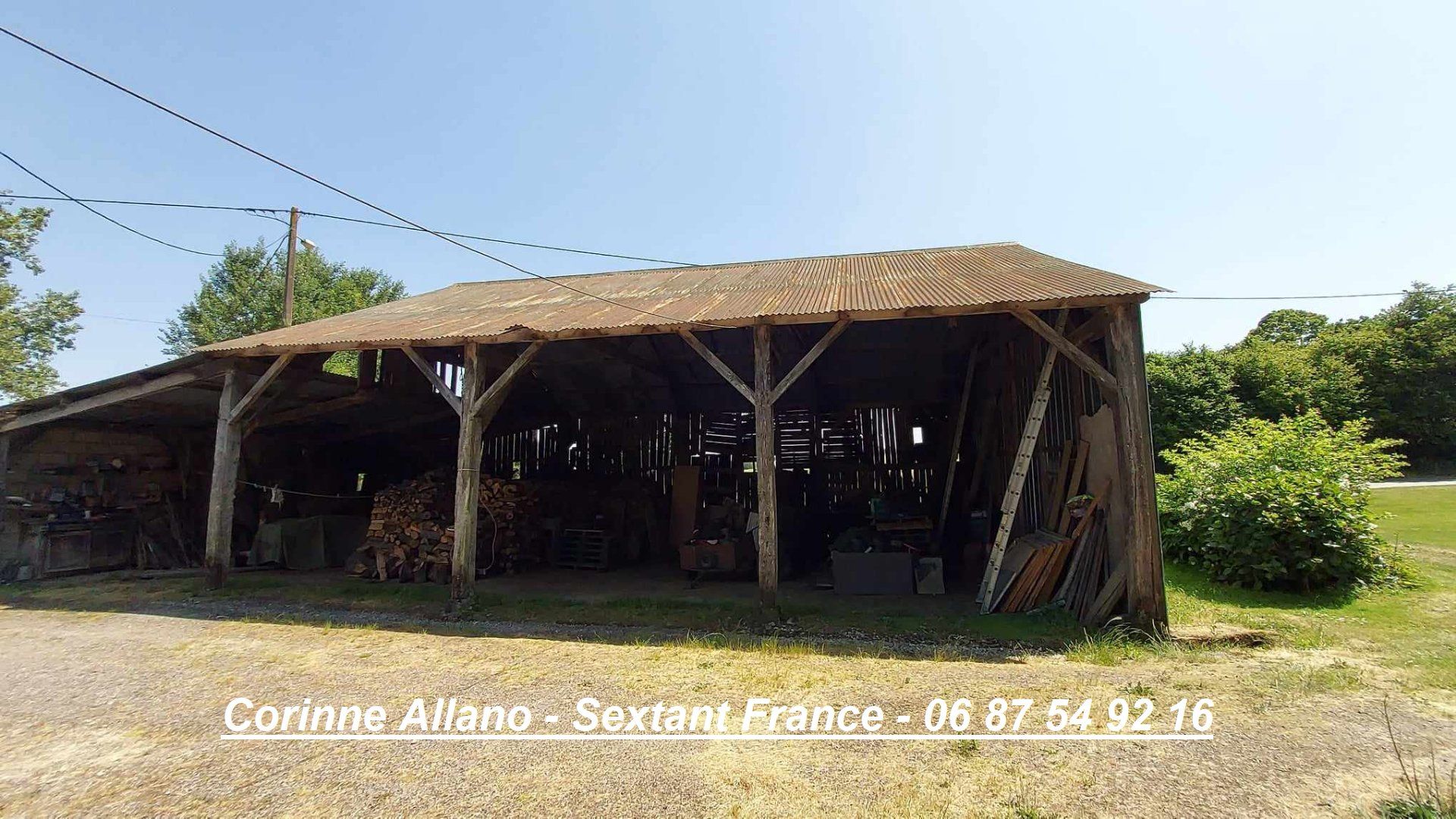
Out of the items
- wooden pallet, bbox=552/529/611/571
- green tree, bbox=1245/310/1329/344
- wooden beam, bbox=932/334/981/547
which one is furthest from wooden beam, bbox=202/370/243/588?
green tree, bbox=1245/310/1329/344

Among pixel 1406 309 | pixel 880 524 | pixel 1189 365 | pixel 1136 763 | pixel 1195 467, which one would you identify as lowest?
pixel 1136 763

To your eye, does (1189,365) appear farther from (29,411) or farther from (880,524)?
(29,411)

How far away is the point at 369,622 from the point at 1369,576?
33.7 feet

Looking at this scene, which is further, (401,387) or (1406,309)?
(1406,309)

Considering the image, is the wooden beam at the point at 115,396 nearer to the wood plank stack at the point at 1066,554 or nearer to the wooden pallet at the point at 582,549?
the wooden pallet at the point at 582,549

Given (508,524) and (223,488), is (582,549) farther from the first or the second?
(223,488)

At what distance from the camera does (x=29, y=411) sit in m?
8.41

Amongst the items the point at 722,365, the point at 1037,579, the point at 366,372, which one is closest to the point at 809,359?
the point at 722,365

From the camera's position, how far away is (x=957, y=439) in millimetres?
9773

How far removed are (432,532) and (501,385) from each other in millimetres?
3070

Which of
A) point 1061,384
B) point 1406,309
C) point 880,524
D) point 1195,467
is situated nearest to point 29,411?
point 880,524

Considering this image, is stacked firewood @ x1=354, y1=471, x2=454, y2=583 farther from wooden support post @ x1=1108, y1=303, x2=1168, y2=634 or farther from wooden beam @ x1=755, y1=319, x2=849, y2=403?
wooden support post @ x1=1108, y1=303, x2=1168, y2=634

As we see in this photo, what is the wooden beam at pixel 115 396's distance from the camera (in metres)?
8.02

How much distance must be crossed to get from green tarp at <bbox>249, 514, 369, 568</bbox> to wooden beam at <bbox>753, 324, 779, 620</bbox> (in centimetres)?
731
